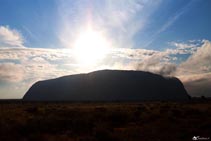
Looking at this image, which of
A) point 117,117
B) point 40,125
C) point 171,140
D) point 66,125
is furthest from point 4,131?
point 117,117

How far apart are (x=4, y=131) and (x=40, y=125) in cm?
351

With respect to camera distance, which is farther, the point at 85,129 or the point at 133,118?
the point at 133,118

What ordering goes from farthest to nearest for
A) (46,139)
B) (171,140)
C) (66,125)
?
(66,125), (46,139), (171,140)

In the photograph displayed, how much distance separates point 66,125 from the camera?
23.9 meters

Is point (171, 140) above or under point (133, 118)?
under

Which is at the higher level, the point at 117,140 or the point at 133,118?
the point at 133,118

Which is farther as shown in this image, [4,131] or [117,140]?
[4,131]

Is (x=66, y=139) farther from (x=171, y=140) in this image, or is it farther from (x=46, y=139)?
(x=171, y=140)

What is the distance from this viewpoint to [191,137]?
1666 centimetres

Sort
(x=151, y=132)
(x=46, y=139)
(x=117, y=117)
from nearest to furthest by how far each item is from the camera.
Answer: (x=46, y=139) < (x=151, y=132) < (x=117, y=117)

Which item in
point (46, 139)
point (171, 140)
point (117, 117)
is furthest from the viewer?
point (117, 117)

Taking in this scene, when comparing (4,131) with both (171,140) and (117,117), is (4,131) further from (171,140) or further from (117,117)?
(117,117)

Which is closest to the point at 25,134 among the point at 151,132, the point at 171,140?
the point at 151,132

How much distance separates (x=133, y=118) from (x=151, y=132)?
1151 centimetres
